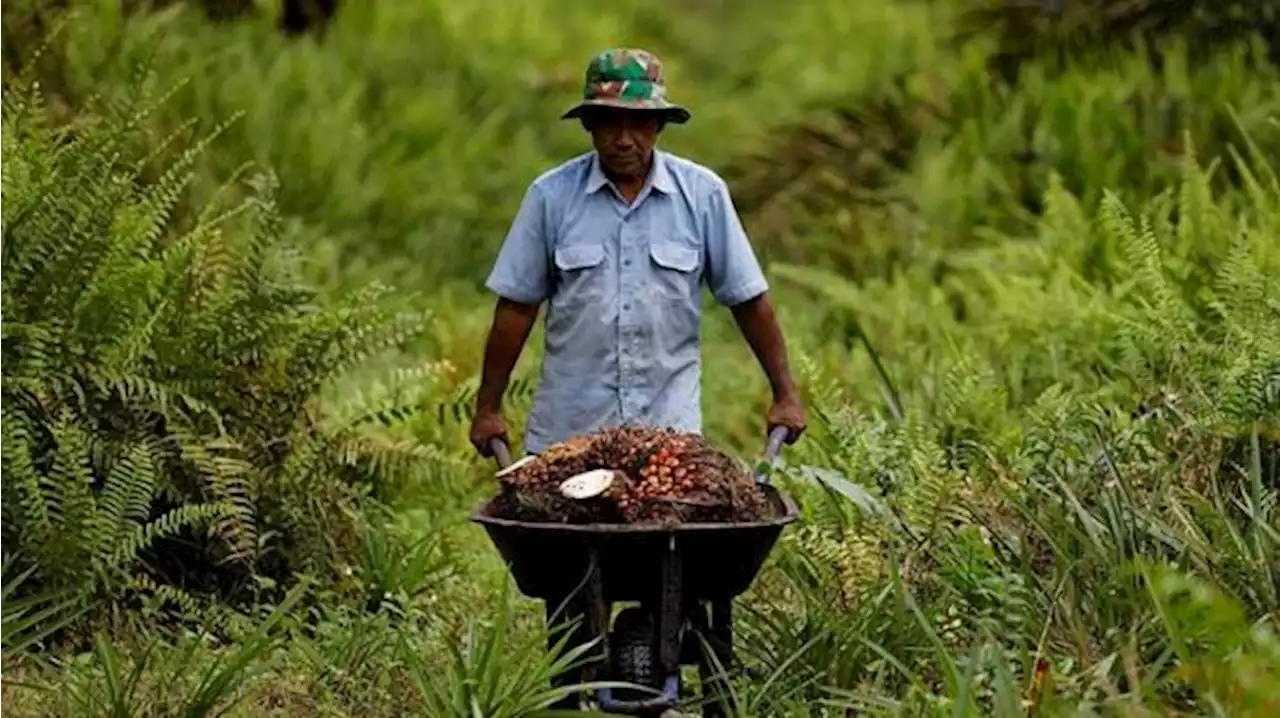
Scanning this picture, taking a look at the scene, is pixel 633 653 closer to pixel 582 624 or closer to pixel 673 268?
pixel 582 624

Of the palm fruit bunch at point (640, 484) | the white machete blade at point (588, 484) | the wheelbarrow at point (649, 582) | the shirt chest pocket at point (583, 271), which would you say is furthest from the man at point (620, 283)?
the white machete blade at point (588, 484)

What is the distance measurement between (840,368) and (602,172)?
160 inches

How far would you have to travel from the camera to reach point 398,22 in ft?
55.2

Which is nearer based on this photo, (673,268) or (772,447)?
(772,447)

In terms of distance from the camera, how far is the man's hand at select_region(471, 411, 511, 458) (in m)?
6.66

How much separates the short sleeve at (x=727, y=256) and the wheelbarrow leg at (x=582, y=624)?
42.5 inches

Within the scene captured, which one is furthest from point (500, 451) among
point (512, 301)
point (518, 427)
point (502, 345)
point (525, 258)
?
point (518, 427)

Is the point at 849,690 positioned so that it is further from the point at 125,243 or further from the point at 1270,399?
the point at 125,243

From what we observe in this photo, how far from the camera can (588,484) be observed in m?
5.86

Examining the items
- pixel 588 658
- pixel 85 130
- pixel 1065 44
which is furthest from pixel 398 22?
pixel 588 658

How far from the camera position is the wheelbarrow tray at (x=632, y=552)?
571 cm

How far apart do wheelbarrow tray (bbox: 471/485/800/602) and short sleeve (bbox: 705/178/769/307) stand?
75 centimetres

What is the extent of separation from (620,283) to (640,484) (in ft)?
2.70

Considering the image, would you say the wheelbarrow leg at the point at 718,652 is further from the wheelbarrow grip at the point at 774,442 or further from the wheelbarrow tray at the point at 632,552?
the wheelbarrow grip at the point at 774,442
